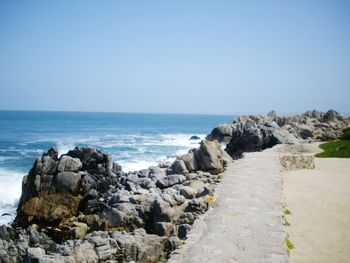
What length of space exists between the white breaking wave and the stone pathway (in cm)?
1512

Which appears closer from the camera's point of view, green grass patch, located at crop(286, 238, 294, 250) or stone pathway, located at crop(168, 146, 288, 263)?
stone pathway, located at crop(168, 146, 288, 263)

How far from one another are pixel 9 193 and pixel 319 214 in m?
23.3

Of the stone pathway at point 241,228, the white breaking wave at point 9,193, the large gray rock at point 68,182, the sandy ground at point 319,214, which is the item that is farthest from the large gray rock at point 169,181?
the white breaking wave at point 9,193

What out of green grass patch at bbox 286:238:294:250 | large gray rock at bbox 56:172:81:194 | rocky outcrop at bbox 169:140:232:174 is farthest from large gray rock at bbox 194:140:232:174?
green grass patch at bbox 286:238:294:250

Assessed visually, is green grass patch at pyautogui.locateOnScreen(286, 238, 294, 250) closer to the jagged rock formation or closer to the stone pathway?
the stone pathway

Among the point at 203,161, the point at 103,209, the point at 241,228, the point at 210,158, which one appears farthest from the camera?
the point at 203,161

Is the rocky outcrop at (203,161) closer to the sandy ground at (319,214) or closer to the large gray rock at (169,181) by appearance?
the large gray rock at (169,181)

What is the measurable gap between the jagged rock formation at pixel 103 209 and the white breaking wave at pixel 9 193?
156 cm

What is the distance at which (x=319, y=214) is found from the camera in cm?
1138

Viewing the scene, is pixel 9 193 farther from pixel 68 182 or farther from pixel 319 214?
pixel 319 214

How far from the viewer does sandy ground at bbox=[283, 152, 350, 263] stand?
846 cm

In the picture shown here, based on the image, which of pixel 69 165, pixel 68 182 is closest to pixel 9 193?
pixel 69 165

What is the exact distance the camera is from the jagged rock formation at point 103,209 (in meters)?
11.6

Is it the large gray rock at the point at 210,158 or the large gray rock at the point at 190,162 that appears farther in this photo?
the large gray rock at the point at 190,162
